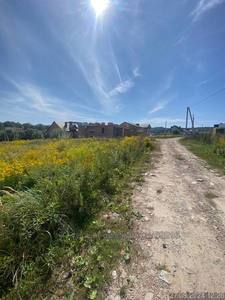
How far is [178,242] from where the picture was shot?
2889 mm

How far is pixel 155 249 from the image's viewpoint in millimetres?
2740

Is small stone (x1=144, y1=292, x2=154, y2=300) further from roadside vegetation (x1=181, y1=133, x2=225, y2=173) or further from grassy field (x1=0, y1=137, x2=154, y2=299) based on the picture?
roadside vegetation (x1=181, y1=133, x2=225, y2=173)

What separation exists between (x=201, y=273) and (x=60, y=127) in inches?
2186

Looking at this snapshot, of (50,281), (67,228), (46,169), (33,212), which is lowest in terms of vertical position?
(50,281)

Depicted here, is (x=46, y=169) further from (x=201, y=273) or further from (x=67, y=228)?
(x=201, y=273)

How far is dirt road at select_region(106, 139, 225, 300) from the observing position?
2121 millimetres

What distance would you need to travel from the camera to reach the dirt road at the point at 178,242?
6.96 feet

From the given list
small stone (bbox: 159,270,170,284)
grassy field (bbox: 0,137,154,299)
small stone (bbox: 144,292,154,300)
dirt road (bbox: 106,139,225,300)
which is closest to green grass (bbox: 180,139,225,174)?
dirt road (bbox: 106,139,225,300)

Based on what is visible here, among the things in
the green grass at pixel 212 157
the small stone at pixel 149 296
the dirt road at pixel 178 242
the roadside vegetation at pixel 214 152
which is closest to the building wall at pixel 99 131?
the roadside vegetation at pixel 214 152

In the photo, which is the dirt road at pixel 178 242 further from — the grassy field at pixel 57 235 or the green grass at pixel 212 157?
the green grass at pixel 212 157

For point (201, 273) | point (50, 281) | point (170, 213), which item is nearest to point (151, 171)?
point (170, 213)

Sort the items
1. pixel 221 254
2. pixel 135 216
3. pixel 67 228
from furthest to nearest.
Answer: pixel 135 216 → pixel 67 228 → pixel 221 254

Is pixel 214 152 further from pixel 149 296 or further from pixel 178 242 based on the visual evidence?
pixel 149 296

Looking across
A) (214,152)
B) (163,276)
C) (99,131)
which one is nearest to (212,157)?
(214,152)
